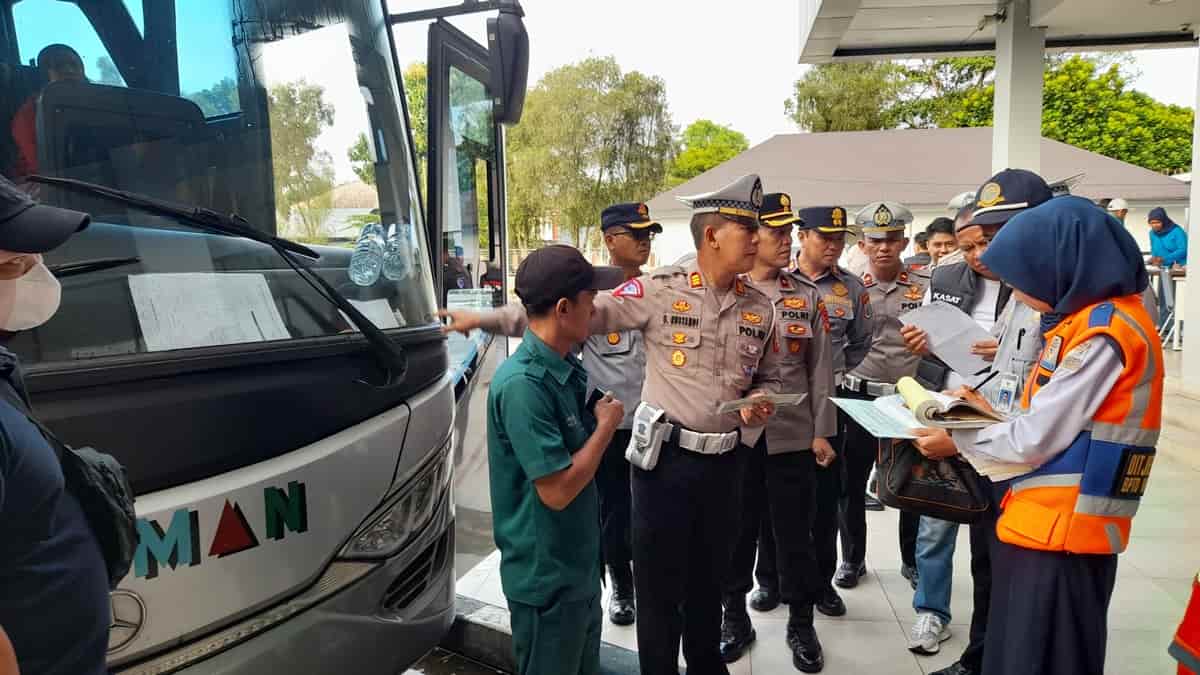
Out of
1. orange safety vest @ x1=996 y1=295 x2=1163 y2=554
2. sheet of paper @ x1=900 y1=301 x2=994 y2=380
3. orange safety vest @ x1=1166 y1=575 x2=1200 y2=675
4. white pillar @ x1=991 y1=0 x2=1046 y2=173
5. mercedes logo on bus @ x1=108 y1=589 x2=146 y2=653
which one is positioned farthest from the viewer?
white pillar @ x1=991 y1=0 x2=1046 y2=173

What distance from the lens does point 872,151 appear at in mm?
25016

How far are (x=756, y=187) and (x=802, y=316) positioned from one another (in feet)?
2.41

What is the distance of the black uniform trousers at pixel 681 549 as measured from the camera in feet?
8.23

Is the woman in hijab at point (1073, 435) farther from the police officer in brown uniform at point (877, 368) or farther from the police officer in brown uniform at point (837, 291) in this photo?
the police officer in brown uniform at point (877, 368)

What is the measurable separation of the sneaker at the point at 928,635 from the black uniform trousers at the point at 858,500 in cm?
65

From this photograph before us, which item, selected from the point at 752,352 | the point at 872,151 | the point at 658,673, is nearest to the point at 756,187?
the point at 752,352

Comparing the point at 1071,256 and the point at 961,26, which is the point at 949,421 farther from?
the point at 961,26

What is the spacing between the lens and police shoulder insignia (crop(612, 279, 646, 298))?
8.77 feet

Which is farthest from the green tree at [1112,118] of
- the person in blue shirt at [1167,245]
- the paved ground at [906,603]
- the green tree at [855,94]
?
the paved ground at [906,603]

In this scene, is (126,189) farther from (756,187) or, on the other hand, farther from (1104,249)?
(1104,249)

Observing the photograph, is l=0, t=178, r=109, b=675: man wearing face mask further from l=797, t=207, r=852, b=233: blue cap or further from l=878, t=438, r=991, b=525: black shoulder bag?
l=797, t=207, r=852, b=233: blue cap

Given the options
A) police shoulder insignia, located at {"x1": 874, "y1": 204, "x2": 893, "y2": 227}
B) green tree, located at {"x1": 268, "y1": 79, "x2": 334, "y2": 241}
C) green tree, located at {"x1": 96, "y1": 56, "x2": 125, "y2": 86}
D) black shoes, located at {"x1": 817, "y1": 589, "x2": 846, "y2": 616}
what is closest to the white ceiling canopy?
police shoulder insignia, located at {"x1": 874, "y1": 204, "x2": 893, "y2": 227}

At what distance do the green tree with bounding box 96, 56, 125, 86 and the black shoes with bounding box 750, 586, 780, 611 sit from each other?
3102mm

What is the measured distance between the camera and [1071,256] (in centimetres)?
188
